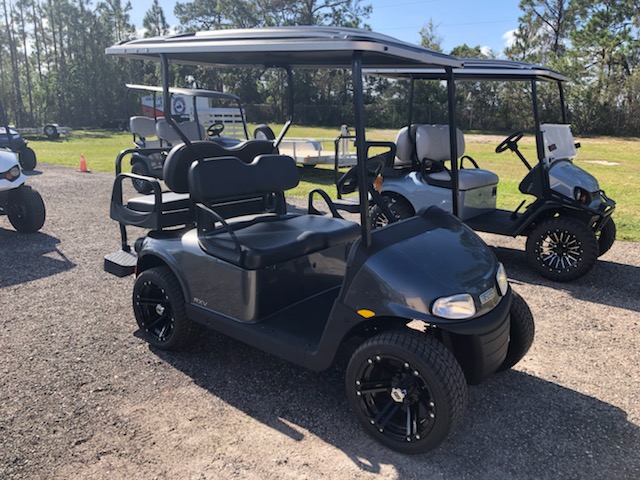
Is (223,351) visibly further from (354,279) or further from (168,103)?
(168,103)

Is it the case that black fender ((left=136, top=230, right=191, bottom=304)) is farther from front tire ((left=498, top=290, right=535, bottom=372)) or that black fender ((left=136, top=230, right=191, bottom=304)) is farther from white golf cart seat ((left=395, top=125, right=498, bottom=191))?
white golf cart seat ((left=395, top=125, right=498, bottom=191))

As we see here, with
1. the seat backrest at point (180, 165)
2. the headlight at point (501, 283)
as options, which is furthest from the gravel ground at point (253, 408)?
the seat backrest at point (180, 165)

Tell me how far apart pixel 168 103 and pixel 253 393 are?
1736mm

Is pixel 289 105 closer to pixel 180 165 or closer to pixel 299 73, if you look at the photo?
pixel 180 165

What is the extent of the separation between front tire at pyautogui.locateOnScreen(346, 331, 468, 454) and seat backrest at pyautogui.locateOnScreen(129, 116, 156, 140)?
945 cm

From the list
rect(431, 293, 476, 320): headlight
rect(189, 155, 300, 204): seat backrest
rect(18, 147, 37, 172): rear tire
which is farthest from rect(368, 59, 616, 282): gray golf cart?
rect(18, 147, 37, 172): rear tire

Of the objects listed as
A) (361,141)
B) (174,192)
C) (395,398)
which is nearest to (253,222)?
(174,192)

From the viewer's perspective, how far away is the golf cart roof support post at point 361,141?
2.37 metres

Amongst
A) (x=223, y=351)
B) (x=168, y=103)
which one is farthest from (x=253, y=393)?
(x=168, y=103)

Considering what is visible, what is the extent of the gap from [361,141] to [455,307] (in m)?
0.90

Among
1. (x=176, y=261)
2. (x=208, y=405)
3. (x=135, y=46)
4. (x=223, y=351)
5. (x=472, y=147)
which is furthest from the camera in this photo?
(x=472, y=147)

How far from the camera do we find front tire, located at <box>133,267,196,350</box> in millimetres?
3232

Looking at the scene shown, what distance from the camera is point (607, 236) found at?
5223 millimetres

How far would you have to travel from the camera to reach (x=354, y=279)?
2.46m
